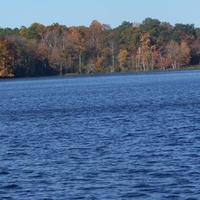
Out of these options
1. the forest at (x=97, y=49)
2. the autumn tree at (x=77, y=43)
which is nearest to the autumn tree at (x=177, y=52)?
the forest at (x=97, y=49)

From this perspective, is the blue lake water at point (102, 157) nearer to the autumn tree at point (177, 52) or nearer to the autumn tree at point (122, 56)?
the autumn tree at point (122, 56)

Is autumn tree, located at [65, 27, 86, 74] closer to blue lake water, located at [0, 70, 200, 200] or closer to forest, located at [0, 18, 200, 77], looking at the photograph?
forest, located at [0, 18, 200, 77]

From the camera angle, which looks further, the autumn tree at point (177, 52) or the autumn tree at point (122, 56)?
the autumn tree at point (177, 52)

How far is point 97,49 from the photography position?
158 metres

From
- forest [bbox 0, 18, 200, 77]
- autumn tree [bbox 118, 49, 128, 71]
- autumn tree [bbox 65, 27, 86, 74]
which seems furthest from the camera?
autumn tree [bbox 118, 49, 128, 71]

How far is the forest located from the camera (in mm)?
144125

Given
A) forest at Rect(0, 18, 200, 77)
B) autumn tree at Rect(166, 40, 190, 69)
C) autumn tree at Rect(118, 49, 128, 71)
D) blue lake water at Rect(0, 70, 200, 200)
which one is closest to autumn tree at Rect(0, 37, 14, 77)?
forest at Rect(0, 18, 200, 77)

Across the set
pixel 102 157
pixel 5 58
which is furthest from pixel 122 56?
pixel 102 157

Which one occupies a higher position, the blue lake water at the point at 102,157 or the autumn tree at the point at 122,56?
the autumn tree at the point at 122,56

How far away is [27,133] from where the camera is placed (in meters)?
32.5

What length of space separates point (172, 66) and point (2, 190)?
151366 mm

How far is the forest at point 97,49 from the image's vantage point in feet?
473

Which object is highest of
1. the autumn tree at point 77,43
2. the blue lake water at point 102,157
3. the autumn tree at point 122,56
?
the autumn tree at point 77,43

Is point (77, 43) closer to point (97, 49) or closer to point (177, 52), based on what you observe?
point (97, 49)
